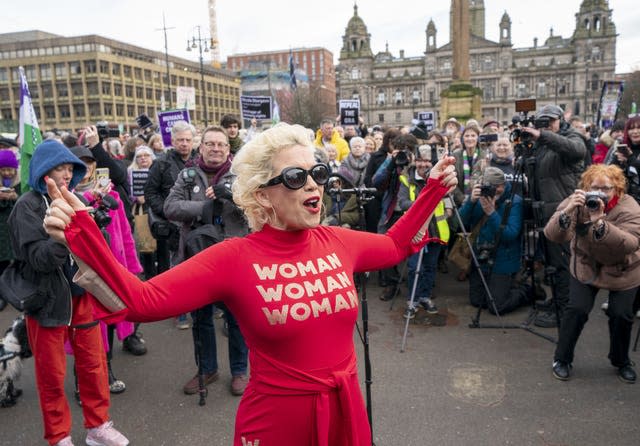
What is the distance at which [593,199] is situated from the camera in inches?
151

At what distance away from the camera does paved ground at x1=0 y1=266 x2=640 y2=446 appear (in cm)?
365

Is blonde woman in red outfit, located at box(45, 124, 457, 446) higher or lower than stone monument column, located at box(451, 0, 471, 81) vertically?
lower

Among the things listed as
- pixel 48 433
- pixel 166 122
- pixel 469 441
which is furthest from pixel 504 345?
pixel 166 122

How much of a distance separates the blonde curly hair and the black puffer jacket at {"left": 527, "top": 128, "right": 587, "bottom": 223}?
428cm

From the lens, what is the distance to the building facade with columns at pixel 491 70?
88.9 metres

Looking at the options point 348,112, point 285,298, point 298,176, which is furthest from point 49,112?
point 285,298

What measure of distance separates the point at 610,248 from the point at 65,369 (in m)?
4.20

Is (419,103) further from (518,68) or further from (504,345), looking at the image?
(504,345)

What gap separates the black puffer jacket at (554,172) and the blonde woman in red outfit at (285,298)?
431cm

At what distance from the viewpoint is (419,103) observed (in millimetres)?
100688

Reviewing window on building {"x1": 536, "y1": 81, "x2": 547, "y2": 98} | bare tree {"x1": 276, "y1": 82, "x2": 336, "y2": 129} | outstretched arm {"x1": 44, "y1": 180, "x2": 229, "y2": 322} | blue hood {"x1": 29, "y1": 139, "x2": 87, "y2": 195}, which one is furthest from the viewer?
window on building {"x1": 536, "y1": 81, "x2": 547, "y2": 98}

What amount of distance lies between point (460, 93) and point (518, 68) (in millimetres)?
87336

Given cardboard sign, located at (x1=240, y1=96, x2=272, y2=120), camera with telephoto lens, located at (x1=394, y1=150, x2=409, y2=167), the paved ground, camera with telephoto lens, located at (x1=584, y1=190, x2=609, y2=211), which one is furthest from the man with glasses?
cardboard sign, located at (x1=240, y1=96, x2=272, y2=120)

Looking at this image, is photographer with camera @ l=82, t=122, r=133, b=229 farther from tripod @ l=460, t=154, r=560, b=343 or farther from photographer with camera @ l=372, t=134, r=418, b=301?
tripod @ l=460, t=154, r=560, b=343
